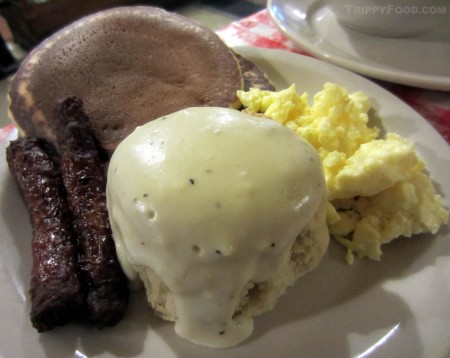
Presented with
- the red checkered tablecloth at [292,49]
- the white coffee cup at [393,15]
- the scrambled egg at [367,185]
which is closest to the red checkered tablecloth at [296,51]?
the red checkered tablecloth at [292,49]

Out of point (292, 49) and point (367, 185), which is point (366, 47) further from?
point (367, 185)

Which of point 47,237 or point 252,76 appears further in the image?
point 252,76

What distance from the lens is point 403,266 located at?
1072 millimetres

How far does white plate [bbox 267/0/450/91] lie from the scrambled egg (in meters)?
0.45

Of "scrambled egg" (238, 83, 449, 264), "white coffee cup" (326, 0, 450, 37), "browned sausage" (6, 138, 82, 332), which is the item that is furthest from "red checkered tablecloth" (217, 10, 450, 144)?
"browned sausage" (6, 138, 82, 332)

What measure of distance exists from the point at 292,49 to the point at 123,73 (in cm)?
85

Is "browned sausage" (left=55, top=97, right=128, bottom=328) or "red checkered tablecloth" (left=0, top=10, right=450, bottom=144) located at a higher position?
"browned sausage" (left=55, top=97, right=128, bottom=328)

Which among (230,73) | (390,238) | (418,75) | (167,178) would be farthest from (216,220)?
(418,75)

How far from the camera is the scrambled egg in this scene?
3.61 feet

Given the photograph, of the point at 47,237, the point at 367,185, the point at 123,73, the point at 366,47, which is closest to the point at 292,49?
the point at 366,47

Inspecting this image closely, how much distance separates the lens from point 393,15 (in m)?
1.79

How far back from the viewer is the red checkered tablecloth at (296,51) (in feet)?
5.10

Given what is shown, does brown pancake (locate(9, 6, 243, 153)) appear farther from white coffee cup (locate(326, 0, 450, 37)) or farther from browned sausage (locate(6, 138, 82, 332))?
white coffee cup (locate(326, 0, 450, 37))

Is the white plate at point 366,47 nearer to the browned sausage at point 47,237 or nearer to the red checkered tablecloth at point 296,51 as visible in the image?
the red checkered tablecloth at point 296,51
